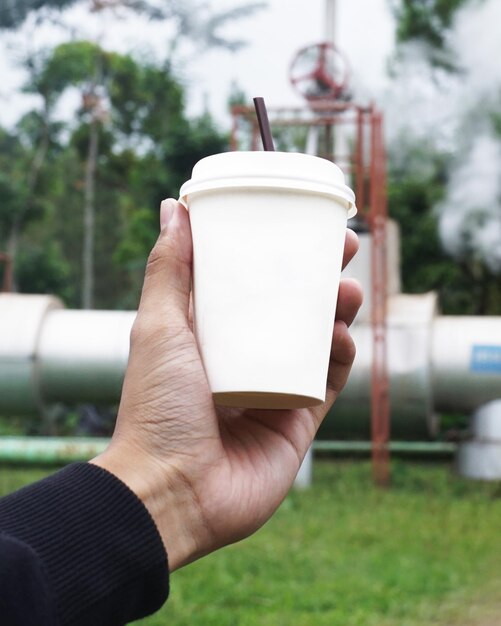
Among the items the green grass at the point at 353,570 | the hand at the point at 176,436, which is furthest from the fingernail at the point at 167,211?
the green grass at the point at 353,570

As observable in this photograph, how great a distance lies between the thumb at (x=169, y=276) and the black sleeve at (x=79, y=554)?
0.81 feet

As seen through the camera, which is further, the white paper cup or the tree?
the tree

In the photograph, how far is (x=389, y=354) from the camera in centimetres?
910

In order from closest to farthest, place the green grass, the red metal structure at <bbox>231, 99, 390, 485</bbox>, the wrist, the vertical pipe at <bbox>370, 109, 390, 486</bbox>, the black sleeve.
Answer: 1. the black sleeve
2. the wrist
3. the green grass
4. the red metal structure at <bbox>231, 99, 390, 485</bbox>
5. the vertical pipe at <bbox>370, 109, 390, 486</bbox>

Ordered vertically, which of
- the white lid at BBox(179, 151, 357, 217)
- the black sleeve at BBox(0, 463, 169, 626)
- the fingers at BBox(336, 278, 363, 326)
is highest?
the white lid at BBox(179, 151, 357, 217)

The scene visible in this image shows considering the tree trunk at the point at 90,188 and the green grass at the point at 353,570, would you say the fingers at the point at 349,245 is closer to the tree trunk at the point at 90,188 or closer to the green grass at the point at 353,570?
the green grass at the point at 353,570

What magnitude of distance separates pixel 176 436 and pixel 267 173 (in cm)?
38

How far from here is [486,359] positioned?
29.3 ft

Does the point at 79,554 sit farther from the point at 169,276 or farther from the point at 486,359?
the point at 486,359

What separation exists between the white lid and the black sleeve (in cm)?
42

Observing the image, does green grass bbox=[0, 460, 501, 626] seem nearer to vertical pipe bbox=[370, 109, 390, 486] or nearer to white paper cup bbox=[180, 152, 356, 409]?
vertical pipe bbox=[370, 109, 390, 486]

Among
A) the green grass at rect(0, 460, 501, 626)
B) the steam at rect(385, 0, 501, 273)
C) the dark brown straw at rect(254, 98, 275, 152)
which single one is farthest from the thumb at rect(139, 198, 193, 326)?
the steam at rect(385, 0, 501, 273)

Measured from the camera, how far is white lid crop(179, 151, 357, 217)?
139 cm

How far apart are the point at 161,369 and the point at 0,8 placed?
20736mm
